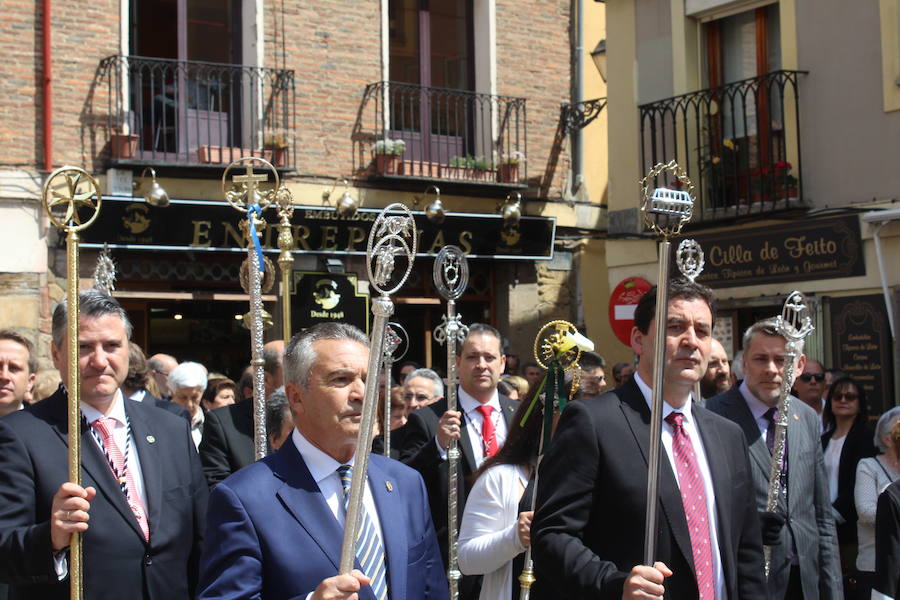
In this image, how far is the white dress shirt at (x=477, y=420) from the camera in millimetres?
7152

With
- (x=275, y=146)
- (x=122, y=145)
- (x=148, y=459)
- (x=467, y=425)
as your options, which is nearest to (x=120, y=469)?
(x=148, y=459)

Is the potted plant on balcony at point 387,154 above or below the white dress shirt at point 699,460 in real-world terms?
above

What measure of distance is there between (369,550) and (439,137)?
14.3 m

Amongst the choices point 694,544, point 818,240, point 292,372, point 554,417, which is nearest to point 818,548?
point 554,417

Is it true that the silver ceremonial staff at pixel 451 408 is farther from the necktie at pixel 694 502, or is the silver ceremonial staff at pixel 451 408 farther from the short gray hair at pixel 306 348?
the short gray hair at pixel 306 348

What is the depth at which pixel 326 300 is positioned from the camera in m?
16.5

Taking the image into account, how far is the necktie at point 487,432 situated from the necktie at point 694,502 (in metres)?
2.87

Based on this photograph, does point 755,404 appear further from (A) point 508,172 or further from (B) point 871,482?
(A) point 508,172

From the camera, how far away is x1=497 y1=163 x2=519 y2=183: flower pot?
58.6ft

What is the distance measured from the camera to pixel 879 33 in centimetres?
1389

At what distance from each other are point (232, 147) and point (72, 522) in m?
12.1

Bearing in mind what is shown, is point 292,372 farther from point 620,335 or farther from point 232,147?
point 232,147

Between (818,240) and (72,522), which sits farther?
(818,240)

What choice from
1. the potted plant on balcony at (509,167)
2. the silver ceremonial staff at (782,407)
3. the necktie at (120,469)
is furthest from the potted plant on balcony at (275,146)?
the necktie at (120,469)
